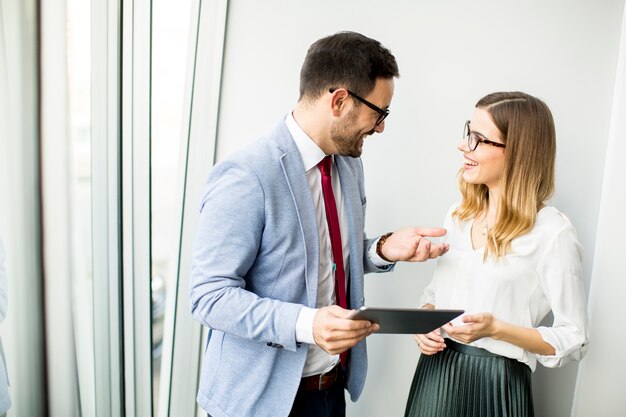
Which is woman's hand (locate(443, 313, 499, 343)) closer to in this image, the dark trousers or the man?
the man

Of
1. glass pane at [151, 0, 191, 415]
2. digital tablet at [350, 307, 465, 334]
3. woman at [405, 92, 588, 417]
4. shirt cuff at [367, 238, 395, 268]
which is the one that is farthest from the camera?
glass pane at [151, 0, 191, 415]

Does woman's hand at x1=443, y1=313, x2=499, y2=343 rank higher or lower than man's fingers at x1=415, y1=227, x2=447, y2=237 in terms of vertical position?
lower

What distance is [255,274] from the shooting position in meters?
1.47

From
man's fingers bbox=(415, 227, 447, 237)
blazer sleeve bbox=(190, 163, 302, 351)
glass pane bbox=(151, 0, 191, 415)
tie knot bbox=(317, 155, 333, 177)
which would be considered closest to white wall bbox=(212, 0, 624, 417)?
glass pane bbox=(151, 0, 191, 415)

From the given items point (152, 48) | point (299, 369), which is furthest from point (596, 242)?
point (152, 48)

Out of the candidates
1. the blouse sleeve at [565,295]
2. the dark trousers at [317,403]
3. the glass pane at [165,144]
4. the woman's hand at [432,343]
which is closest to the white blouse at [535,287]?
the blouse sleeve at [565,295]

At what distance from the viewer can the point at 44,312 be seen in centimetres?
176

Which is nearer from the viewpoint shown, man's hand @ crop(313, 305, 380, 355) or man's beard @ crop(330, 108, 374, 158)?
man's hand @ crop(313, 305, 380, 355)

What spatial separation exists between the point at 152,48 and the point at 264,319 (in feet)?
3.91

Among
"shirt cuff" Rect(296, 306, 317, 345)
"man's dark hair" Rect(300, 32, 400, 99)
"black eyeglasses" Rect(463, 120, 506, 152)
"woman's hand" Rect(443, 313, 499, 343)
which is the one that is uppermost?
"man's dark hair" Rect(300, 32, 400, 99)

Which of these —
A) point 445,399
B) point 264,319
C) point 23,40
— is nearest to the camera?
point 264,319

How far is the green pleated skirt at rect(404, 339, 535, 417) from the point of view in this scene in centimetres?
167

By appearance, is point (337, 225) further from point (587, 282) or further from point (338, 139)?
point (587, 282)

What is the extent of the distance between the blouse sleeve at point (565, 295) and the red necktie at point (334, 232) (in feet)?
1.95
